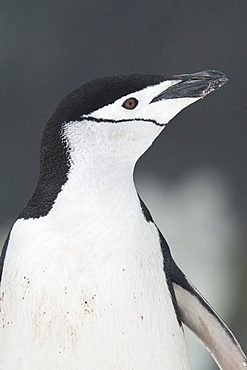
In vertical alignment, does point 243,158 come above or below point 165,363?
above

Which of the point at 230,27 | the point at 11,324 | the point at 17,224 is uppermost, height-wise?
the point at 230,27

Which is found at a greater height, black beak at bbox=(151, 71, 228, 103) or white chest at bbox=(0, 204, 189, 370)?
black beak at bbox=(151, 71, 228, 103)

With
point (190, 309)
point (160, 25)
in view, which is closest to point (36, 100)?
point (160, 25)

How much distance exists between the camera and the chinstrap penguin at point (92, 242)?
2.43 feet

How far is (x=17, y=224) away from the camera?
80cm

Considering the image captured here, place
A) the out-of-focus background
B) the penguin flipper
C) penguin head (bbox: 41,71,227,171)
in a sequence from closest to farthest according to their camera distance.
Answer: penguin head (bbox: 41,71,227,171) < the penguin flipper < the out-of-focus background

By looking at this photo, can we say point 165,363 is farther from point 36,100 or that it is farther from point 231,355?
point 36,100

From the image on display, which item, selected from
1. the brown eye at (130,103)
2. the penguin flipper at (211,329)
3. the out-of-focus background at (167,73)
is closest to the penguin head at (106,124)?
the brown eye at (130,103)

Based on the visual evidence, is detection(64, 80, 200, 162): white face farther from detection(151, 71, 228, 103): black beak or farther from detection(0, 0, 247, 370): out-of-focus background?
detection(0, 0, 247, 370): out-of-focus background

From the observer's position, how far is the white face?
0.73m

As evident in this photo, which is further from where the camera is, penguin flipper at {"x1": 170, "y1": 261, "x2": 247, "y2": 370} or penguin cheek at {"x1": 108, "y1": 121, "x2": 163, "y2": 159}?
penguin flipper at {"x1": 170, "y1": 261, "x2": 247, "y2": 370}

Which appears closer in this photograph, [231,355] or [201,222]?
[231,355]

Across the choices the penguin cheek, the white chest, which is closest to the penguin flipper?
the white chest

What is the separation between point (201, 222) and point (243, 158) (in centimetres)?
41
